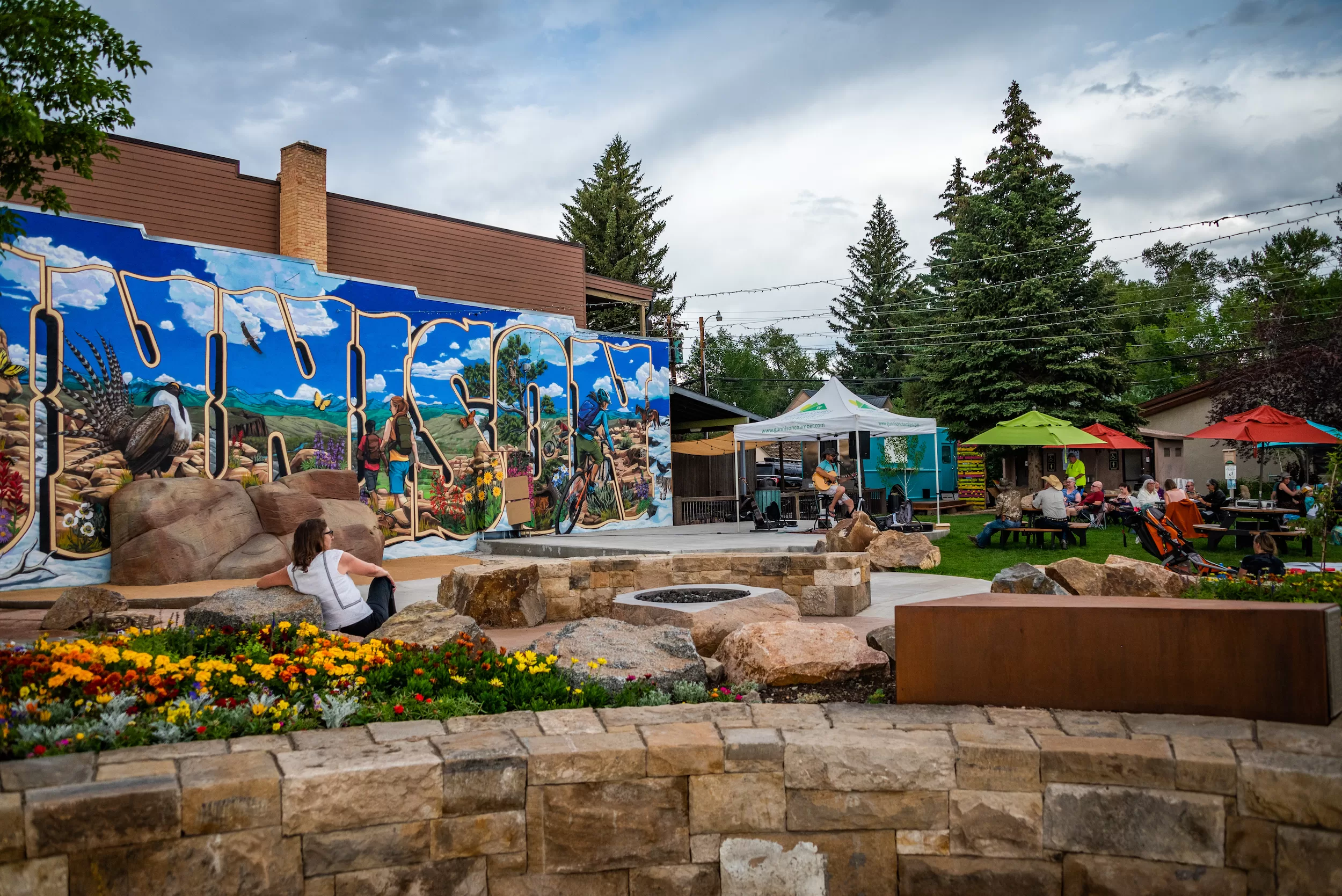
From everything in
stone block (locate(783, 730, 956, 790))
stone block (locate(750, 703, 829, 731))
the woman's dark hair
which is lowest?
stone block (locate(783, 730, 956, 790))

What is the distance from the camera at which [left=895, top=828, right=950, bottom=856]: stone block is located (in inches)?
139

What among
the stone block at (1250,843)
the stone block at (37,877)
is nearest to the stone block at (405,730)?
the stone block at (37,877)

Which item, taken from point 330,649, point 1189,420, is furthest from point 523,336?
point 1189,420

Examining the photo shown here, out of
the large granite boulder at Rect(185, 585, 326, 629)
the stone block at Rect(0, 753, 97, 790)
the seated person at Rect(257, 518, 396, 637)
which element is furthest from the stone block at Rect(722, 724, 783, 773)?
the seated person at Rect(257, 518, 396, 637)

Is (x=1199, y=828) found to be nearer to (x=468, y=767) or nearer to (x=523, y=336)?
(x=468, y=767)

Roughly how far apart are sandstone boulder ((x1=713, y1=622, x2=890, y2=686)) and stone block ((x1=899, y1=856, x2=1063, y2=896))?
4.70ft

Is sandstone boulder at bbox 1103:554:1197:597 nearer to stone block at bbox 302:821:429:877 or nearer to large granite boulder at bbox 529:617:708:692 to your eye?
large granite boulder at bbox 529:617:708:692

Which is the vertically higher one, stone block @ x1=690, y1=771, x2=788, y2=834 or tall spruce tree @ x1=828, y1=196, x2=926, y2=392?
tall spruce tree @ x1=828, y1=196, x2=926, y2=392

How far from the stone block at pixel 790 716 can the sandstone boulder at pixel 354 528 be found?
31.8 ft

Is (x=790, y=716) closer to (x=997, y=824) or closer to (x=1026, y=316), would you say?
(x=997, y=824)

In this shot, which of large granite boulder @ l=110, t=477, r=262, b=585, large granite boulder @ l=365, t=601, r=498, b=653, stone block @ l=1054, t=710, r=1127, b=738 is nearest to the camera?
stone block @ l=1054, t=710, r=1127, b=738

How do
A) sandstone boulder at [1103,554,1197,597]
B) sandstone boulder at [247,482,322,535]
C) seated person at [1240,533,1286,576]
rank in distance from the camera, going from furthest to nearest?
sandstone boulder at [247,482,322,535] → seated person at [1240,533,1286,576] → sandstone boulder at [1103,554,1197,597]

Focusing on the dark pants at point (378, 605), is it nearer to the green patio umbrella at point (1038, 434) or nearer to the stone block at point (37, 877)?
the stone block at point (37, 877)

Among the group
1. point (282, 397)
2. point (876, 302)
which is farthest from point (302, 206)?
point (876, 302)
